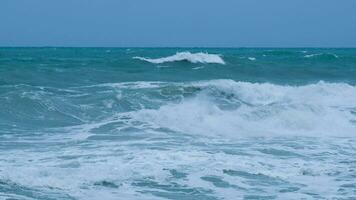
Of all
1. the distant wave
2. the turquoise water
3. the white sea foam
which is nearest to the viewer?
the turquoise water

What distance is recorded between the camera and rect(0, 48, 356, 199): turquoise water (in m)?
6.69

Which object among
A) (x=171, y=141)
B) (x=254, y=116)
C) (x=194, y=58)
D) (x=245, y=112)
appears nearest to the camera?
(x=171, y=141)

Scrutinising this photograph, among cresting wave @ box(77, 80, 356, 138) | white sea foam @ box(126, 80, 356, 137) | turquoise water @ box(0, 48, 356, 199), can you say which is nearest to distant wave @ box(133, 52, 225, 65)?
turquoise water @ box(0, 48, 356, 199)

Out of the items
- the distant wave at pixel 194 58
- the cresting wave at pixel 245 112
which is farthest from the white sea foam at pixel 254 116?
the distant wave at pixel 194 58

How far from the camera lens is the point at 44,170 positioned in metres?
7.21

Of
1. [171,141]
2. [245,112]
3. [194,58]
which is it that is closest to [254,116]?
[245,112]

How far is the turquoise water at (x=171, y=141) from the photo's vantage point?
6.69 m

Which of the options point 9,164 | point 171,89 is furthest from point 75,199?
point 171,89

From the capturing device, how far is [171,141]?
9758 millimetres

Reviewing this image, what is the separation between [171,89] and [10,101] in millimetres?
4840

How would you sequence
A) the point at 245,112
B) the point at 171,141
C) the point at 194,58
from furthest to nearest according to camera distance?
the point at 194,58 → the point at 245,112 → the point at 171,141

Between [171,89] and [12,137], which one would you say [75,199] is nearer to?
[12,137]

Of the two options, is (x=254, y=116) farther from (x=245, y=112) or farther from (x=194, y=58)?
(x=194, y=58)

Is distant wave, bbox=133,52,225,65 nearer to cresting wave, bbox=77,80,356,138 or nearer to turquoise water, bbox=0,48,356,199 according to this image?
turquoise water, bbox=0,48,356,199
